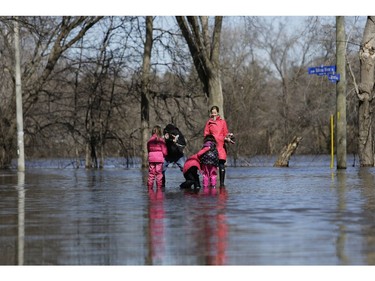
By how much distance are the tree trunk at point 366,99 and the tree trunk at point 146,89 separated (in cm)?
904

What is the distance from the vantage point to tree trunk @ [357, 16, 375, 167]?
36719mm

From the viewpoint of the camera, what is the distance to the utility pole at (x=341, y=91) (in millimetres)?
33469

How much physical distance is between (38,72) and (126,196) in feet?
82.3

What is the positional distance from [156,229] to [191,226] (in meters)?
0.59

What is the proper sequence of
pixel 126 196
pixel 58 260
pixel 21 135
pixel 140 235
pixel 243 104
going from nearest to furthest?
pixel 58 260, pixel 140 235, pixel 126 196, pixel 21 135, pixel 243 104

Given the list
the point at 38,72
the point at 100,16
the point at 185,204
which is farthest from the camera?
the point at 38,72

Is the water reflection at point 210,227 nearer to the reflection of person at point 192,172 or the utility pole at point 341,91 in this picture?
the reflection of person at point 192,172

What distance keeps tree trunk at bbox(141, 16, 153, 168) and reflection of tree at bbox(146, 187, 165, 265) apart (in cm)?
2172

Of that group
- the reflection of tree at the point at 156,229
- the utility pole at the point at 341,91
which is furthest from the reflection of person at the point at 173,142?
the utility pole at the point at 341,91

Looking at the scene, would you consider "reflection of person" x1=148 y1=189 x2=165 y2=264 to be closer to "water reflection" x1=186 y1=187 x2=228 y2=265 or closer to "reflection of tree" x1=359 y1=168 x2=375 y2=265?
"water reflection" x1=186 y1=187 x2=228 y2=265

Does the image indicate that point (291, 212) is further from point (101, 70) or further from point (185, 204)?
point (101, 70)
